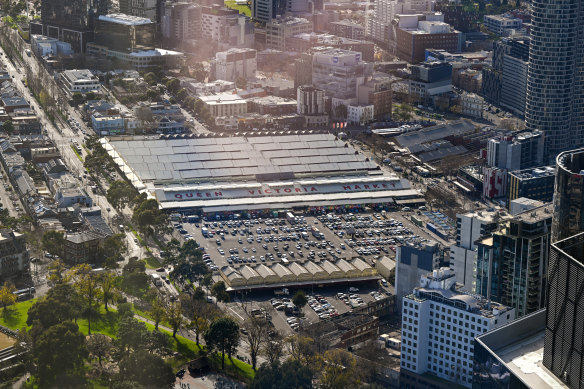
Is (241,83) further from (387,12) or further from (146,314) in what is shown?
(146,314)

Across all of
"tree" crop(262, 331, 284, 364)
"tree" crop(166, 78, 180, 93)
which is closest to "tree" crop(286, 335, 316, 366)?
"tree" crop(262, 331, 284, 364)

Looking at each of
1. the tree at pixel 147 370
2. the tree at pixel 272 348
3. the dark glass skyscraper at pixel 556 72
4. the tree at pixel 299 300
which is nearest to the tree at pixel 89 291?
the tree at pixel 147 370

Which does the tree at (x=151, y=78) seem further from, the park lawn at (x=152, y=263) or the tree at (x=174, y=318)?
the tree at (x=174, y=318)

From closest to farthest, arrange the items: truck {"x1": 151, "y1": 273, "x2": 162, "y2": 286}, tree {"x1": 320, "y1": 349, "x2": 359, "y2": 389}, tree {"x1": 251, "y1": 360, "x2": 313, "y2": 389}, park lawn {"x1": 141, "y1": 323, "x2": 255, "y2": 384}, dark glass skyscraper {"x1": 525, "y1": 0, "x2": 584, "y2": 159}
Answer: tree {"x1": 251, "y1": 360, "x2": 313, "y2": 389} → tree {"x1": 320, "y1": 349, "x2": 359, "y2": 389} → park lawn {"x1": 141, "y1": 323, "x2": 255, "y2": 384} → truck {"x1": 151, "y1": 273, "x2": 162, "y2": 286} → dark glass skyscraper {"x1": 525, "y1": 0, "x2": 584, "y2": 159}

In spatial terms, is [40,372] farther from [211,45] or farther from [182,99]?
[211,45]

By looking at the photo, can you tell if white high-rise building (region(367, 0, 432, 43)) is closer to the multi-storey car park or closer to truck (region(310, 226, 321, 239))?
the multi-storey car park

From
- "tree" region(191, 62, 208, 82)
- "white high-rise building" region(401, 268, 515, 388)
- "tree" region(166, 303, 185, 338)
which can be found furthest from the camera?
"tree" region(191, 62, 208, 82)
